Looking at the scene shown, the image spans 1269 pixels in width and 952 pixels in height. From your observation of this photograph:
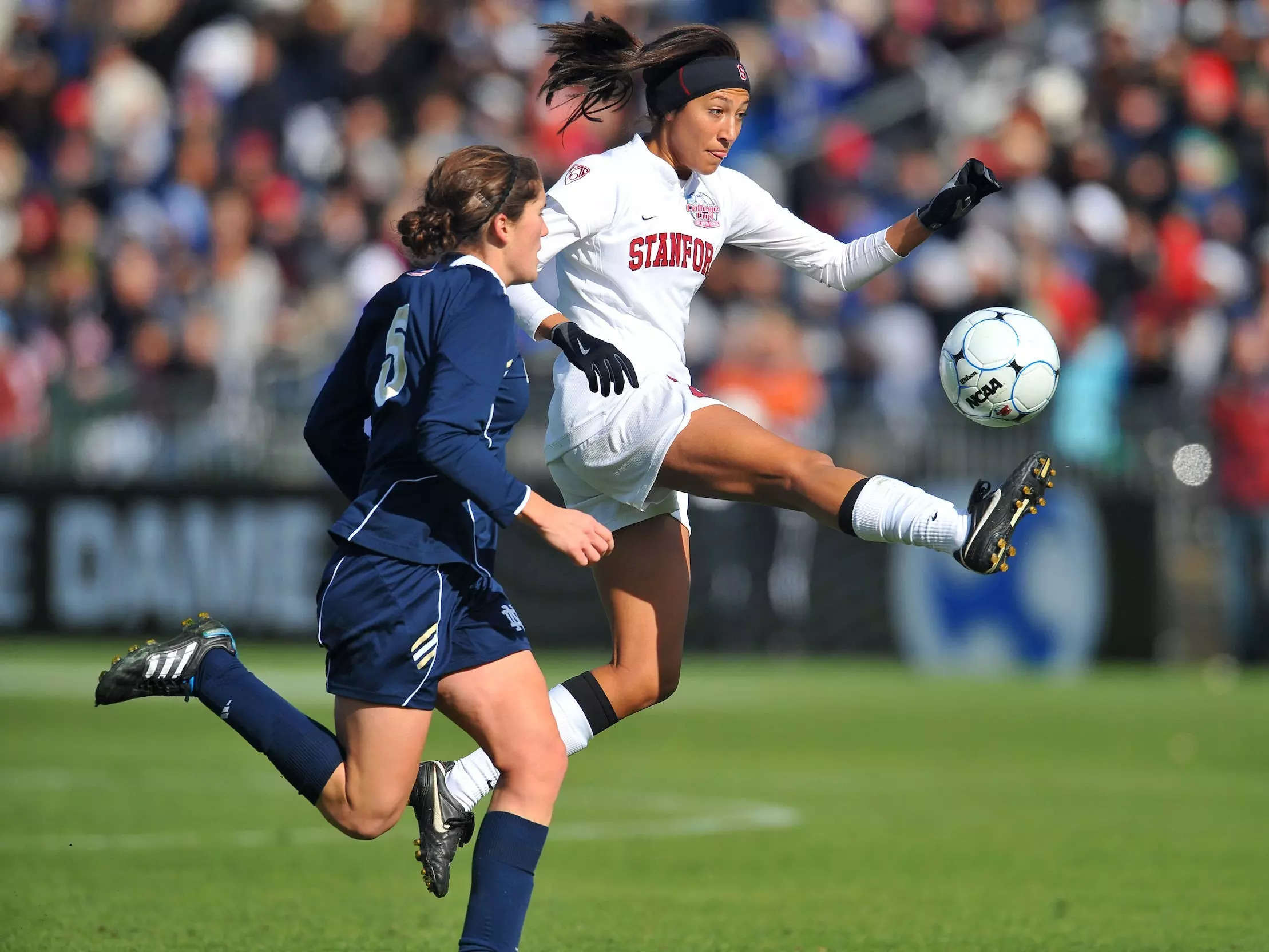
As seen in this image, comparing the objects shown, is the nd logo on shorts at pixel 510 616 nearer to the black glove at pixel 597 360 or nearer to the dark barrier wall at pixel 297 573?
the black glove at pixel 597 360

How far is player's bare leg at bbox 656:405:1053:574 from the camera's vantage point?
5070 millimetres

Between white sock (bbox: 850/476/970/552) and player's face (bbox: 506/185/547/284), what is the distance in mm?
1143

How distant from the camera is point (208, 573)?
15.0 metres

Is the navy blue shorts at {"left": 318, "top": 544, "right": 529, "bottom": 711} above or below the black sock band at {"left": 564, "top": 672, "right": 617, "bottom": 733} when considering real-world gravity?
above

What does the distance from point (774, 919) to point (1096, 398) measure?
952 centimetres

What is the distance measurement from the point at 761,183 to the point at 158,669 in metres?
12.9

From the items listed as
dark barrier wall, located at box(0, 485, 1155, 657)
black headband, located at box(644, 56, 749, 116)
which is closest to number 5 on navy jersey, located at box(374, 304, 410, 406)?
black headband, located at box(644, 56, 749, 116)

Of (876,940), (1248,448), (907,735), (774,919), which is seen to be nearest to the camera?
(876,940)

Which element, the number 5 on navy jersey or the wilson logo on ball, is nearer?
the number 5 on navy jersey

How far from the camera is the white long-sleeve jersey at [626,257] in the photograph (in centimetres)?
580

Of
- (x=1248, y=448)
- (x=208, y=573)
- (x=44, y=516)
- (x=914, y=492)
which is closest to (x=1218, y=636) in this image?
(x=1248, y=448)

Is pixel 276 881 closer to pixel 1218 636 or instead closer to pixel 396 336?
pixel 396 336

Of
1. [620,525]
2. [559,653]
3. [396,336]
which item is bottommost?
[559,653]

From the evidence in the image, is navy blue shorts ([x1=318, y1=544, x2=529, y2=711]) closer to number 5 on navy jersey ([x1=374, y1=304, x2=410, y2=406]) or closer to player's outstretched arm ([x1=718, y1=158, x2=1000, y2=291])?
number 5 on navy jersey ([x1=374, y1=304, x2=410, y2=406])
